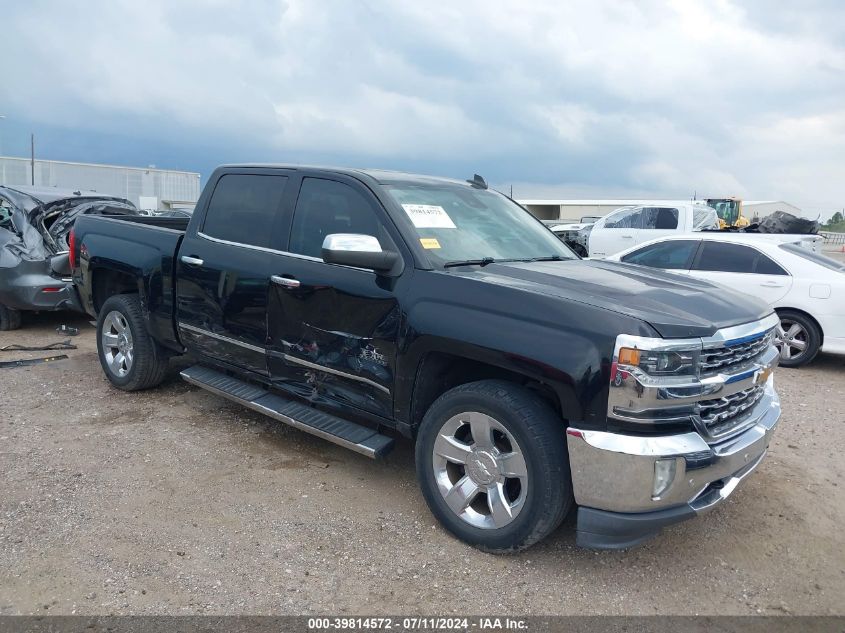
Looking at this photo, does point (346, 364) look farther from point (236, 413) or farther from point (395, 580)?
point (236, 413)

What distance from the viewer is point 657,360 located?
2766 millimetres

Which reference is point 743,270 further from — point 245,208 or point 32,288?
point 32,288

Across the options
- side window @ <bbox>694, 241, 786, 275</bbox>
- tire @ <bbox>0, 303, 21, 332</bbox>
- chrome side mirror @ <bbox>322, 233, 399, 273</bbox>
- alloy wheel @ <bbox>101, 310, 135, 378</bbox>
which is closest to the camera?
chrome side mirror @ <bbox>322, 233, 399, 273</bbox>

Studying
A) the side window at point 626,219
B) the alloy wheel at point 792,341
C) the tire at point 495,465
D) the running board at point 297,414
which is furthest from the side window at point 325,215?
the side window at point 626,219

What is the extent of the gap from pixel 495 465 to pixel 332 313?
1.32 meters

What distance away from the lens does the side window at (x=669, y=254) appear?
8352 mm

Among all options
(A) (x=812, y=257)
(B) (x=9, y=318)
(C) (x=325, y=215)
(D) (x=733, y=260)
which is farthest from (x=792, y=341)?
(B) (x=9, y=318)

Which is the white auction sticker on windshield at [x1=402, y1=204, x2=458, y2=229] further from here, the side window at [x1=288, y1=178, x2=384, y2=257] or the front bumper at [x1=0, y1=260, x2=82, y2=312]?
the front bumper at [x1=0, y1=260, x2=82, y2=312]

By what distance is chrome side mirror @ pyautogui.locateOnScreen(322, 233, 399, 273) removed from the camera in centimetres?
339

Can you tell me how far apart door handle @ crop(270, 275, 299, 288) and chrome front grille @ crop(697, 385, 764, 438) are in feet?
7.77

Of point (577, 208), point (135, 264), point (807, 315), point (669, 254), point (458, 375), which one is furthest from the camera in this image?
point (577, 208)

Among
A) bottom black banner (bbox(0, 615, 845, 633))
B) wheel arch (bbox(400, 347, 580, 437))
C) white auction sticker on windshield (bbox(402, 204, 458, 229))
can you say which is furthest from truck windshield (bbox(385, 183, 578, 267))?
bottom black banner (bbox(0, 615, 845, 633))

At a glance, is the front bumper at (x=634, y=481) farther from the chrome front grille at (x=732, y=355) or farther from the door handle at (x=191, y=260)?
the door handle at (x=191, y=260)

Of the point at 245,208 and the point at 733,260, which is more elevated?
the point at 245,208
